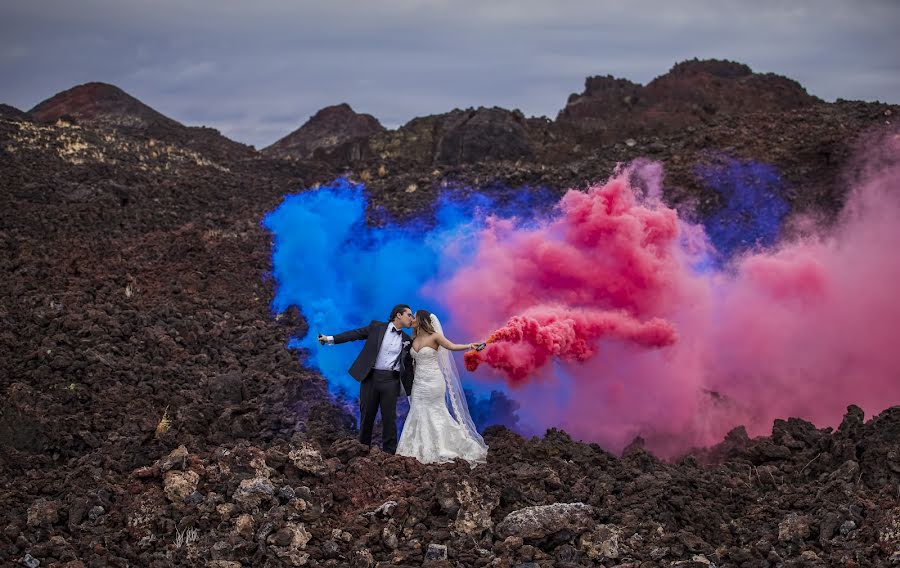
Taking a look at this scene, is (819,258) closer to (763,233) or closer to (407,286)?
(763,233)

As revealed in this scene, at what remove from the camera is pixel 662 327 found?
12.3m

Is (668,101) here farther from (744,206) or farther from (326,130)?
(744,206)

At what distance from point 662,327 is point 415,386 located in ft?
11.2

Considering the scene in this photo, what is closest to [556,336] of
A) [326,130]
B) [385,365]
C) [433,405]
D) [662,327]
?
[662,327]

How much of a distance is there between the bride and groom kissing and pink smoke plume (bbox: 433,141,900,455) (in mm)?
549

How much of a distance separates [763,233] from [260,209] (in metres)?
12.8

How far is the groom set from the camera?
11039 mm

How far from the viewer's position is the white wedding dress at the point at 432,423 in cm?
1085

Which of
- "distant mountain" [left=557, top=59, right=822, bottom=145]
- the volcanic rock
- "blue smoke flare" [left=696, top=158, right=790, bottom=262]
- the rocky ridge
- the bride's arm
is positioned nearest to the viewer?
the rocky ridge

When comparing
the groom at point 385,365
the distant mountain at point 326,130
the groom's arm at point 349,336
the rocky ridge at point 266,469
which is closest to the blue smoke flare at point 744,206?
the rocky ridge at point 266,469

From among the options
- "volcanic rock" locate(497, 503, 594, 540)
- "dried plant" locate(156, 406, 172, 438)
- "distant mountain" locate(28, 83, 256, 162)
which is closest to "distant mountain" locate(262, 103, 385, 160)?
"distant mountain" locate(28, 83, 256, 162)

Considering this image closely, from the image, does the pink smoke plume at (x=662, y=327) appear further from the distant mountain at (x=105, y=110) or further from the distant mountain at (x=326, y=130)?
the distant mountain at (x=326, y=130)

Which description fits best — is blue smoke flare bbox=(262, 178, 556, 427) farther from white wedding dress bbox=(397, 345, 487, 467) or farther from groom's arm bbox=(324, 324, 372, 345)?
groom's arm bbox=(324, 324, 372, 345)

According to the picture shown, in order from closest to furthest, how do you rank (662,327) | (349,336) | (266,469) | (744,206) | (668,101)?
(266,469)
(349,336)
(662,327)
(744,206)
(668,101)
